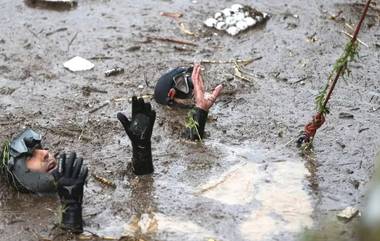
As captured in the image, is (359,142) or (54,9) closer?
(359,142)

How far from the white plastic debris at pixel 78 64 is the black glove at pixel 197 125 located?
173 centimetres

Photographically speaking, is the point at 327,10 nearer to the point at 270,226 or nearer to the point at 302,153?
the point at 302,153

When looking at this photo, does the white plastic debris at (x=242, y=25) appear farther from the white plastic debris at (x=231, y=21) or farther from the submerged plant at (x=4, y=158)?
the submerged plant at (x=4, y=158)

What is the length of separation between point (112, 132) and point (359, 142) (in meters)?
2.13

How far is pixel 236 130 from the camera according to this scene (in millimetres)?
5895

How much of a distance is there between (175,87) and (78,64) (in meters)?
1.32

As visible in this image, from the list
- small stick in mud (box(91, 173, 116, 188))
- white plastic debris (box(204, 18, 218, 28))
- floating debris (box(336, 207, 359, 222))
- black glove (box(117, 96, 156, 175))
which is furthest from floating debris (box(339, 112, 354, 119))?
small stick in mud (box(91, 173, 116, 188))

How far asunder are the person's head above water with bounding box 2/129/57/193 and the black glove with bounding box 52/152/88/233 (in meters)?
0.43

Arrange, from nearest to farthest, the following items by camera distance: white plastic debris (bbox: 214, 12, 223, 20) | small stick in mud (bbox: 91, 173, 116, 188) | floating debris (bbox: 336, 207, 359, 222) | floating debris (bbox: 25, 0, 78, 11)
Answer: floating debris (bbox: 336, 207, 359, 222) → small stick in mud (bbox: 91, 173, 116, 188) → white plastic debris (bbox: 214, 12, 223, 20) → floating debris (bbox: 25, 0, 78, 11)

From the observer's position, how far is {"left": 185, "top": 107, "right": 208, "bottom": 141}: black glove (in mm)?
5512

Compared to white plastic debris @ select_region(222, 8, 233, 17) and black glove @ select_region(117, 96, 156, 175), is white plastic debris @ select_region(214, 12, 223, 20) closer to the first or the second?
white plastic debris @ select_region(222, 8, 233, 17)

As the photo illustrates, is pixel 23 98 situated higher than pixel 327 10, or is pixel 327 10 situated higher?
pixel 327 10

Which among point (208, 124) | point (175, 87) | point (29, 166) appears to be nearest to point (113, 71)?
point (175, 87)

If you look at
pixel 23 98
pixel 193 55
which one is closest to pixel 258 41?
pixel 193 55
